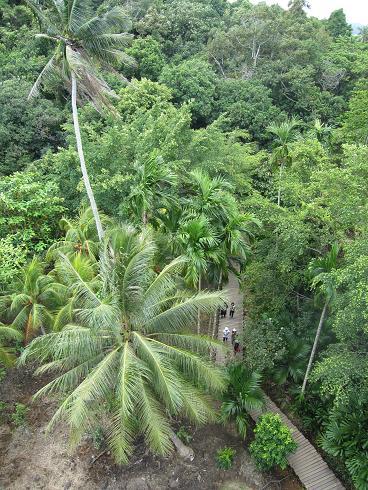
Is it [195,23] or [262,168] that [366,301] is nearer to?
[262,168]

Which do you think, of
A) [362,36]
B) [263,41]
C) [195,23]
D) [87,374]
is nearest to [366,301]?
[87,374]

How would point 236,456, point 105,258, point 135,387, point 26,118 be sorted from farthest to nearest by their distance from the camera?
point 26,118 < point 236,456 < point 105,258 < point 135,387

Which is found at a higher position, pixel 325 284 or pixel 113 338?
pixel 325 284

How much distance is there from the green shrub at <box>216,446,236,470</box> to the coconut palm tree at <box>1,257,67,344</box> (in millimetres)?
7907

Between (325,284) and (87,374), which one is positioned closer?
(87,374)

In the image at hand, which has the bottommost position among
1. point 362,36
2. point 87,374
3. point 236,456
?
point 236,456

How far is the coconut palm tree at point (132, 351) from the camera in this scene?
10812 mm

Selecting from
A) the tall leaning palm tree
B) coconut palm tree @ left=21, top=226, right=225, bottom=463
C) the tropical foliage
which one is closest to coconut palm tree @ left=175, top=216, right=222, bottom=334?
the tropical foliage

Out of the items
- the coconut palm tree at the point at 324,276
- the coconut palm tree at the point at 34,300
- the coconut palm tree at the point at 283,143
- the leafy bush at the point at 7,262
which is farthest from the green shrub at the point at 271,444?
the coconut palm tree at the point at 283,143

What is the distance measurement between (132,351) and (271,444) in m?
6.80

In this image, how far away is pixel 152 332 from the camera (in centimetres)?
1238

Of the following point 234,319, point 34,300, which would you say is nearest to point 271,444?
point 234,319

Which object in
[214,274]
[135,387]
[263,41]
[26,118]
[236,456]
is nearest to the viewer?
[135,387]

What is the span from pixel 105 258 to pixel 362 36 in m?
55.1
